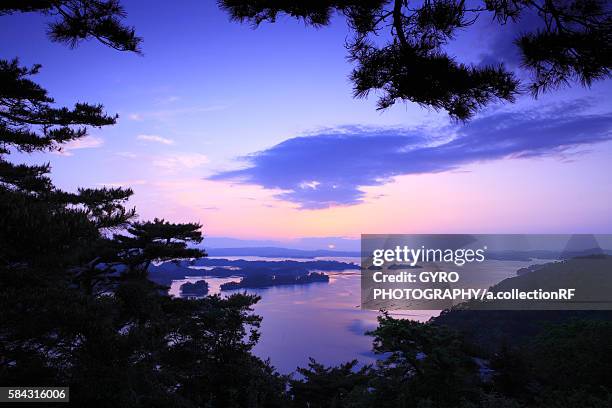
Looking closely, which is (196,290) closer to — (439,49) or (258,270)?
(258,270)

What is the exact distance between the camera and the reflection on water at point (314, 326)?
36.9 metres

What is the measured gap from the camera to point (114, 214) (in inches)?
211

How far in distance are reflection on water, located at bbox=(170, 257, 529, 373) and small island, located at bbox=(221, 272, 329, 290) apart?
3.46 metres

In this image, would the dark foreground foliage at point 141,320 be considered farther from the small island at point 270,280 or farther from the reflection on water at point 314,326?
the small island at point 270,280

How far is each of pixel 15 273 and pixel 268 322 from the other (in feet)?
157

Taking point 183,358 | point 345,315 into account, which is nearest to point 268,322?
point 345,315

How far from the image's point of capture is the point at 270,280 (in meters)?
86.4

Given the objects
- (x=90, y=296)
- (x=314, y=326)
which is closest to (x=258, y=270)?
(x=314, y=326)

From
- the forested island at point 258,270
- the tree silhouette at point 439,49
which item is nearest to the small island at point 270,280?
the forested island at point 258,270

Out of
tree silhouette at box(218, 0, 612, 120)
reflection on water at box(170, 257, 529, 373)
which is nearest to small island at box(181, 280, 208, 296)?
reflection on water at box(170, 257, 529, 373)

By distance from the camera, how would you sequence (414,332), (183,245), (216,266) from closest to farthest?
(414,332)
(183,245)
(216,266)

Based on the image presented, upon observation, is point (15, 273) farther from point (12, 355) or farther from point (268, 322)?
point (268, 322)

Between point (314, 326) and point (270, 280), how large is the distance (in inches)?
1595

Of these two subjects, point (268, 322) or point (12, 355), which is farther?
point (268, 322)
